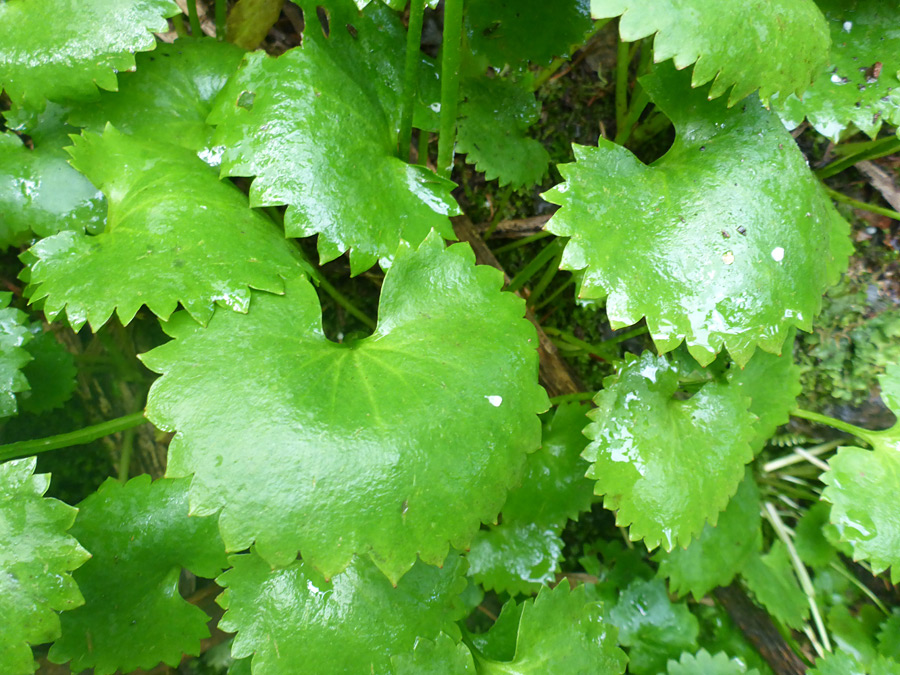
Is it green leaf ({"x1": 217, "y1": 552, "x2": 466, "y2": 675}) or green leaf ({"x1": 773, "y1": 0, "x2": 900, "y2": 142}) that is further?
green leaf ({"x1": 773, "y1": 0, "x2": 900, "y2": 142})

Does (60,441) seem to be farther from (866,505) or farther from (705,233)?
(866,505)

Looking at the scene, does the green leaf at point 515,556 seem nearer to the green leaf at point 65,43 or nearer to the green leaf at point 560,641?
the green leaf at point 560,641

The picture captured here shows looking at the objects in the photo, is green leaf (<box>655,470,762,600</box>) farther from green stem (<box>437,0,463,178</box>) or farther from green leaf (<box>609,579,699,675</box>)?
green stem (<box>437,0,463,178</box>)

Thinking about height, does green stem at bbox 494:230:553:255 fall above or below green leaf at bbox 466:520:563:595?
above

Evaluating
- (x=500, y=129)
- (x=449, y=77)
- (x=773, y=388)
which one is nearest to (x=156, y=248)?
(x=449, y=77)

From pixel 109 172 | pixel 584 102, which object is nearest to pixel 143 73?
pixel 109 172

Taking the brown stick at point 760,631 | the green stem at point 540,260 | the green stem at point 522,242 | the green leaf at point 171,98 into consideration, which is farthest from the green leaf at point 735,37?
the brown stick at point 760,631

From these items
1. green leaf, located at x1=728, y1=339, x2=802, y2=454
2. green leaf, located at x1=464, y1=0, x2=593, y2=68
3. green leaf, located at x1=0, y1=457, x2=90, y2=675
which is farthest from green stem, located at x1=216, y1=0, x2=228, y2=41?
green leaf, located at x1=728, y1=339, x2=802, y2=454
